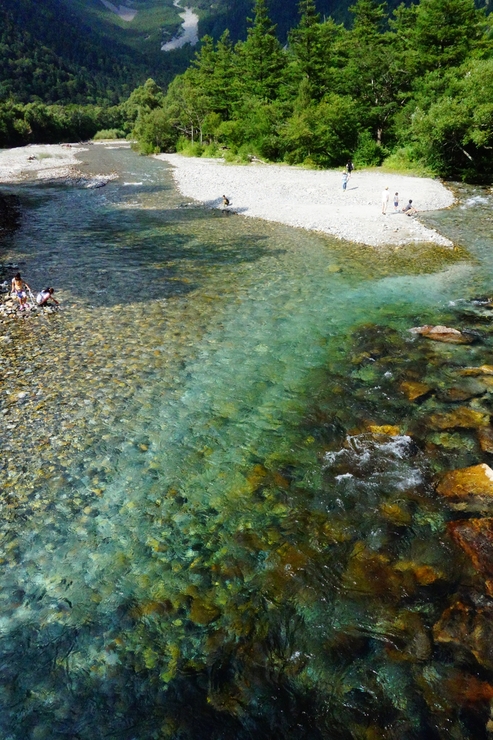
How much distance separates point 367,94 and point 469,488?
6156cm

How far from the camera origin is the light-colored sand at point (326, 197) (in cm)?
2830

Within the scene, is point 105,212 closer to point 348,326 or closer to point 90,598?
point 348,326

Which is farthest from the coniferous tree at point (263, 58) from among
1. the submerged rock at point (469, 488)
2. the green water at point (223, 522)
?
the submerged rock at point (469, 488)

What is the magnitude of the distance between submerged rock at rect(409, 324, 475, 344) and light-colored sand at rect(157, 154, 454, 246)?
11793 mm

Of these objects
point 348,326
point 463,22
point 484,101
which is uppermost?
point 463,22

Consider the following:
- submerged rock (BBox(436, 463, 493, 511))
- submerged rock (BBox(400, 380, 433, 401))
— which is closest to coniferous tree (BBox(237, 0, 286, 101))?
submerged rock (BBox(400, 380, 433, 401))

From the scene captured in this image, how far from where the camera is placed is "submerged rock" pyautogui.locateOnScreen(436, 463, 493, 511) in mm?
8641

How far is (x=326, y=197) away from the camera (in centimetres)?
3812

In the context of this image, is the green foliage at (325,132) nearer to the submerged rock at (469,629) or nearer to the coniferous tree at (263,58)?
the coniferous tree at (263,58)

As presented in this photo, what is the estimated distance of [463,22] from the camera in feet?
159

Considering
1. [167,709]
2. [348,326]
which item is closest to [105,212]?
[348,326]

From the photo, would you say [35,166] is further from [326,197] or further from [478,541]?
[478,541]

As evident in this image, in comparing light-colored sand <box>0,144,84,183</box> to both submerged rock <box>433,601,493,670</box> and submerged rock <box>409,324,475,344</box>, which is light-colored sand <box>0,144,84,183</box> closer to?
submerged rock <box>409,324,475,344</box>

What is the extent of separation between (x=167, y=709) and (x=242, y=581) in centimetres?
209
